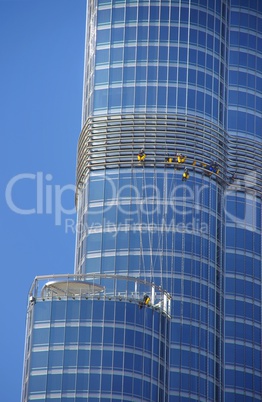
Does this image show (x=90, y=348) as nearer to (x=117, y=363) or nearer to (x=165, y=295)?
(x=117, y=363)

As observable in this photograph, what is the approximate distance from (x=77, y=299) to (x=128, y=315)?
687 centimetres

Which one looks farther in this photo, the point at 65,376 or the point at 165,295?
the point at 165,295

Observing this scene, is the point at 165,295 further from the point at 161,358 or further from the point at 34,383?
the point at 34,383

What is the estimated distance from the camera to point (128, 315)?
191750 mm

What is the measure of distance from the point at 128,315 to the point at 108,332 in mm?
3611

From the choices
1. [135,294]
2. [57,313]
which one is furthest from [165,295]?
[57,313]

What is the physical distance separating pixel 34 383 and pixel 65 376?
3.88 metres

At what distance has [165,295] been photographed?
200 meters

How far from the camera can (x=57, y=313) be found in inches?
7456

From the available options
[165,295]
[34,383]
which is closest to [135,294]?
[165,295]

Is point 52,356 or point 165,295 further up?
point 165,295

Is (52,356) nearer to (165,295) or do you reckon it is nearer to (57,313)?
(57,313)

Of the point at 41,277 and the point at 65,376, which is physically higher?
the point at 41,277

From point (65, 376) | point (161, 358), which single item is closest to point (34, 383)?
point (65, 376)
